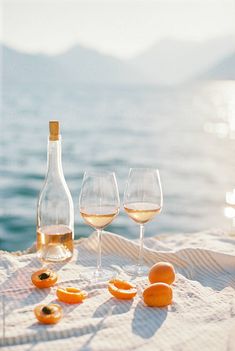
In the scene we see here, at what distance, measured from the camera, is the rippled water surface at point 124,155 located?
9.09m

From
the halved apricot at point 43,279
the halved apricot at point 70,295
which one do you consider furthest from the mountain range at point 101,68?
the halved apricot at point 70,295

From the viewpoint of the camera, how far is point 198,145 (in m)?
19.2

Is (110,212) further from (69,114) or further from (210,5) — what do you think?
(210,5)

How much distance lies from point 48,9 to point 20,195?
28.5 m

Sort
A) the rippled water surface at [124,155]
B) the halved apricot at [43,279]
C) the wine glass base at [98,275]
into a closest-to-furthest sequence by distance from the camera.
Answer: the halved apricot at [43,279] → the wine glass base at [98,275] → the rippled water surface at [124,155]

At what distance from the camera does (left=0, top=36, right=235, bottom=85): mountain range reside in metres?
66.5

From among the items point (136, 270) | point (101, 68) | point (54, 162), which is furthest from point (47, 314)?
point (101, 68)

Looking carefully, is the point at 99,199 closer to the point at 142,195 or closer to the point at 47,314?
the point at 142,195

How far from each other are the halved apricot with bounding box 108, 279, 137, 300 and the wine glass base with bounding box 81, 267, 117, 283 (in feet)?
0.36

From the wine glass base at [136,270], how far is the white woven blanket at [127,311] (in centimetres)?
3

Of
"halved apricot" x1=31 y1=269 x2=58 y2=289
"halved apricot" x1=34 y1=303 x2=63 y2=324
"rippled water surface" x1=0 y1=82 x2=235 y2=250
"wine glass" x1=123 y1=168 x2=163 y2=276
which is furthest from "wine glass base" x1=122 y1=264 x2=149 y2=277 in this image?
"rippled water surface" x1=0 y1=82 x2=235 y2=250

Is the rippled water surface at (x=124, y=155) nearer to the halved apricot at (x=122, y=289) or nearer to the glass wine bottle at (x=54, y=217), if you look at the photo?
the glass wine bottle at (x=54, y=217)

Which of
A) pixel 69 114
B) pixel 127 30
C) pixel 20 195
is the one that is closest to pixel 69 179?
pixel 20 195

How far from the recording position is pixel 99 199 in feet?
5.38
